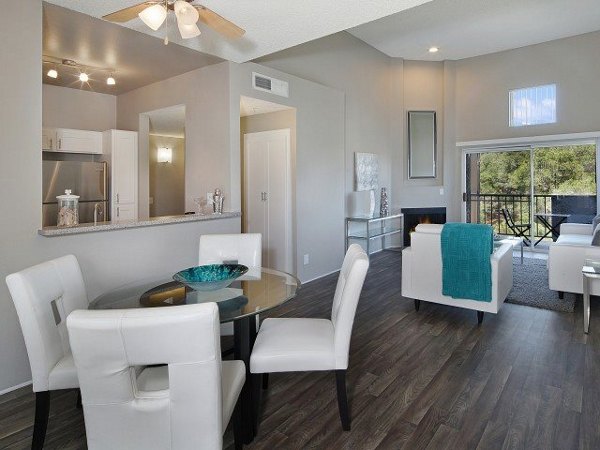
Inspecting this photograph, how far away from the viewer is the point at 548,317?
360 centimetres

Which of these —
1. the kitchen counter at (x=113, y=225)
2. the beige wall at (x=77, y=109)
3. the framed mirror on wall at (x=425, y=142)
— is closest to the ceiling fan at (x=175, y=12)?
the kitchen counter at (x=113, y=225)

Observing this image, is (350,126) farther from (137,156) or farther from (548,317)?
(548,317)

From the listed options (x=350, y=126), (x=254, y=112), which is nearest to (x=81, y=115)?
(x=254, y=112)

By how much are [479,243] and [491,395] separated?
4.59 ft

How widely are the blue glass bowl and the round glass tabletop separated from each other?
0.15ft

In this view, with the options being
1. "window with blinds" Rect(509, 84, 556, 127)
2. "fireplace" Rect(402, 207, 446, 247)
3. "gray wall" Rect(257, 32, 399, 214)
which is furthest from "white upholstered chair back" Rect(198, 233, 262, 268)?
"window with blinds" Rect(509, 84, 556, 127)

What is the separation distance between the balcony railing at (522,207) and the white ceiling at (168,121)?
5.50 metres

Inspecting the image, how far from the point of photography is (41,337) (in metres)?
1.69

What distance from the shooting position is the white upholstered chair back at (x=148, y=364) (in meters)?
1.14

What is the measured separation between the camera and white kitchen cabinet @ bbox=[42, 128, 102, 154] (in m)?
4.83

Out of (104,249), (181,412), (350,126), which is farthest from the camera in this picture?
(350,126)

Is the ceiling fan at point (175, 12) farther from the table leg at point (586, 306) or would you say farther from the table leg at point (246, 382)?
the table leg at point (586, 306)

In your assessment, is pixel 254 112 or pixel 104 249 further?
pixel 254 112

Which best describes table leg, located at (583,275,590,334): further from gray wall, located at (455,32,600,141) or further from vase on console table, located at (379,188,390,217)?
gray wall, located at (455,32,600,141)
